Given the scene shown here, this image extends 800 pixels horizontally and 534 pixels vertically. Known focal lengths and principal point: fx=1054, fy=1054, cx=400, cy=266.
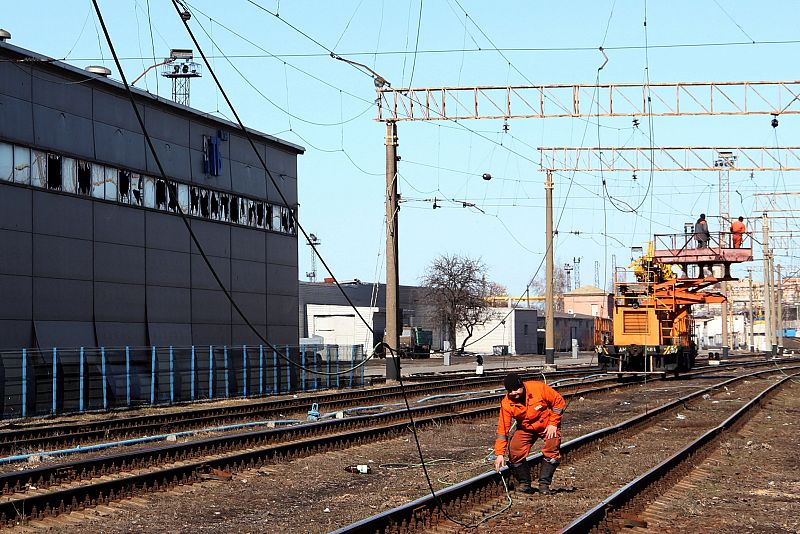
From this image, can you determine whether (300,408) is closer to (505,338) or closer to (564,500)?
(564,500)

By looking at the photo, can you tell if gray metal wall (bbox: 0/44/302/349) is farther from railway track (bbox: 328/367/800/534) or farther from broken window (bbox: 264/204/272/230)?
railway track (bbox: 328/367/800/534)

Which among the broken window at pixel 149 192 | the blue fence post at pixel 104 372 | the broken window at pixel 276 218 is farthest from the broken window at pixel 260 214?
the blue fence post at pixel 104 372

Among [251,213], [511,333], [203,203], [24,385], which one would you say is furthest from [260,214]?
[511,333]

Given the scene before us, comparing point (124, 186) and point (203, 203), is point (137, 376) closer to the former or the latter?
Answer: point (124, 186)

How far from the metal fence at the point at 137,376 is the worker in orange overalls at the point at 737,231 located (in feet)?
47.2

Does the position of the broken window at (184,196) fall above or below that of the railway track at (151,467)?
above

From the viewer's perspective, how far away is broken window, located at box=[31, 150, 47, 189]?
28375mm

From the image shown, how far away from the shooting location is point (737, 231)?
36781 mm

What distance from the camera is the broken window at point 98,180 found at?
3086 centimetres

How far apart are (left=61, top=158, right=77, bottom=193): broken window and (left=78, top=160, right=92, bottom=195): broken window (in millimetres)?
242

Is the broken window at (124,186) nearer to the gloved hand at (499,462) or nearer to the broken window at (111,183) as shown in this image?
the broken window at (111,183)

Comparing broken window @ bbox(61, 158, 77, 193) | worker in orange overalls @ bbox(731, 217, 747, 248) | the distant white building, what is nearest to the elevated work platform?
worker in orange overalls @ bbox(731, 217, 747, 248)

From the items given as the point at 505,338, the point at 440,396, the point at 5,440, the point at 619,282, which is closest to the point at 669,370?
the point at 619,282

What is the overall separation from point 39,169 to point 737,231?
23.1 meters
